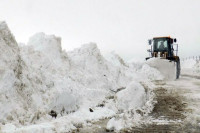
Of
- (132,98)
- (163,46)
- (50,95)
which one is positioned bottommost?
(132,98)

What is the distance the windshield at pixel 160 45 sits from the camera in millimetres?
23453

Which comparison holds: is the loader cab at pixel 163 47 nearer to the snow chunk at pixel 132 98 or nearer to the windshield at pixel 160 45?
the windshield at pixel 160 45

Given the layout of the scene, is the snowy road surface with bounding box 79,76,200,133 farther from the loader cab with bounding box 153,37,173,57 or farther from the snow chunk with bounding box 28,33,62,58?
the loader cab with bounding box 153,37,173,57

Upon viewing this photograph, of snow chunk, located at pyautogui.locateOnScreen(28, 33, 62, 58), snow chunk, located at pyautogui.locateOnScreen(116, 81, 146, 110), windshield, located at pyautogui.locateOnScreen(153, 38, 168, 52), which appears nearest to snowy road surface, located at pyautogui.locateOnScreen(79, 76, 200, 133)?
snow chunk, located at pyautogui.locateOnScreen(116, 81, 146, 110)

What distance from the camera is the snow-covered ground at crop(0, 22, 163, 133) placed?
734cm

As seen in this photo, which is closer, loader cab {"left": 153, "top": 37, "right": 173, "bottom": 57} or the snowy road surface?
the snowy road surface

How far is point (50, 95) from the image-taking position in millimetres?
9070

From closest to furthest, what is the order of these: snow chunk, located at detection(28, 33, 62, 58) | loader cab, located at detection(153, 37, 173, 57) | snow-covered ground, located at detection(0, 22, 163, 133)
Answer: snow-covered ground, located at detection(0, 22, 163, 133) < snow chunk, located at detection(28, 33, 62, 58) < loader cab, located at detection(153, 37, 173, 57)

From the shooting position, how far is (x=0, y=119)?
695 cm

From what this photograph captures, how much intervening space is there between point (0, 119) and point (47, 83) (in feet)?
9.56

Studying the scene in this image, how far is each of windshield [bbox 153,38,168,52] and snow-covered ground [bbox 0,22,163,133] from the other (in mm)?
10814

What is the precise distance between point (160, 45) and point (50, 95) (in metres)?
16.3

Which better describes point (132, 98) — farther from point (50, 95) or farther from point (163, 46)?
point (163, 46)

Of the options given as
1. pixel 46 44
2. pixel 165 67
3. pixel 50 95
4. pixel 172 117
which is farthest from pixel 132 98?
pixel 165 67
